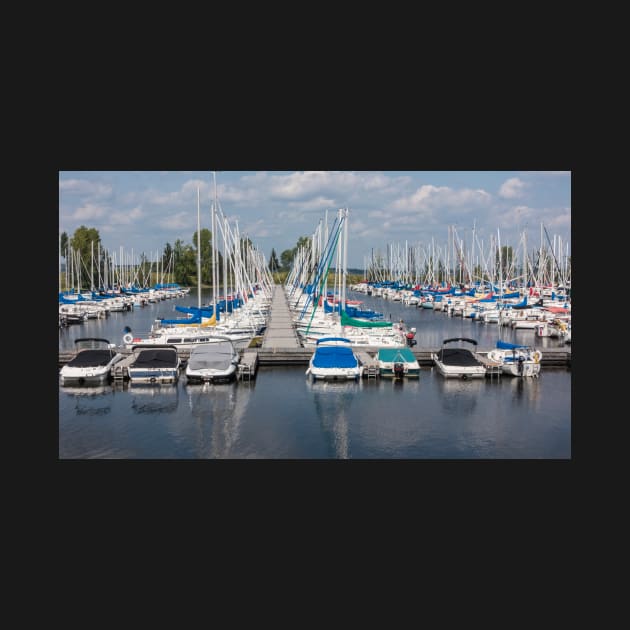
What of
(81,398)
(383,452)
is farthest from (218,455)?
(81,398)

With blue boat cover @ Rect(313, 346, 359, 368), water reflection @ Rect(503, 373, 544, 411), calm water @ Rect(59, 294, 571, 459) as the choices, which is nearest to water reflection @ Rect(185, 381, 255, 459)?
calm water @ Rect(59, 294, 571, 459)

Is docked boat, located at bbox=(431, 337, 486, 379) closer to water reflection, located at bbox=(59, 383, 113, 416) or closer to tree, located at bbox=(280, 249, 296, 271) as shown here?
water reflection, located at bbox=(59, 383, 113, 416)

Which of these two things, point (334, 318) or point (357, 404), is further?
point (334, 318)

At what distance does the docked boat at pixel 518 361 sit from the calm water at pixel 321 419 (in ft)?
3.20

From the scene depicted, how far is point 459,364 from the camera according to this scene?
126ft

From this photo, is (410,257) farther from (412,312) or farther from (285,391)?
(285,391)

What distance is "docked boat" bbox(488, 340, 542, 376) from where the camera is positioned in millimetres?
38875

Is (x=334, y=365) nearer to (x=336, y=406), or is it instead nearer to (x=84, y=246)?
(x=336, y=406)

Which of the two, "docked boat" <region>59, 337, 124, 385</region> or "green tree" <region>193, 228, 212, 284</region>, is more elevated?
"green tree" <region>193, 228, 212, 284</region>

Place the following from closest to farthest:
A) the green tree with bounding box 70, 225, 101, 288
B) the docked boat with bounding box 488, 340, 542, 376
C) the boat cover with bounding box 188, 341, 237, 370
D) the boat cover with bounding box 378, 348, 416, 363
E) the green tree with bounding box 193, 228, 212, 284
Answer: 1. the boat cover with bounding box 188, 341, 237, 370
2. the boat cover with bounding box 378, 348, 416, 363
3. the docked boat with bounding box 488, 340, 542, 376
4. the green tree with bounding box 70, 225, 101, 288
5. the green tree with bounding box 193, 228, 212, 284

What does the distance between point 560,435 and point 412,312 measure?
63.0 metres

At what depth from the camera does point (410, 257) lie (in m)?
142

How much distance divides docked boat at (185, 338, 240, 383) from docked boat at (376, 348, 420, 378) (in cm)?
917

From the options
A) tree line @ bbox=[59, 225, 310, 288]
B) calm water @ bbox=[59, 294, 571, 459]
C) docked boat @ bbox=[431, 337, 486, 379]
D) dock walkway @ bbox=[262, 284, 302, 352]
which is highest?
tree line @ bbox=[59, 225, 310, 288]
